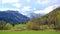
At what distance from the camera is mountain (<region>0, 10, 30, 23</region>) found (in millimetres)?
2410

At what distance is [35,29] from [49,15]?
354mm

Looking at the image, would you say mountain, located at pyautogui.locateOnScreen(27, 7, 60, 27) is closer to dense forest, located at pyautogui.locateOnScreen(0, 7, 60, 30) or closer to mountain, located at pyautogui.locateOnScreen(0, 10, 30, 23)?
dense forest, located at pyautogui.locateOnScreen(0, 7, 60, 30)

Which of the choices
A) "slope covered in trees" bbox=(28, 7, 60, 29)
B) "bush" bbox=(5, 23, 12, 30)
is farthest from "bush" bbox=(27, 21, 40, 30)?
"bush" bbox=(5, 23, 12, 30)

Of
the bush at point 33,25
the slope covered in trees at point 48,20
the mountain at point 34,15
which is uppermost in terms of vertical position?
the mountain at point 34,15

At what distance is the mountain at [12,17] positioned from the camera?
7.91 feet

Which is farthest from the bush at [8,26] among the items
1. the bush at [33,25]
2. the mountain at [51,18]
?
the mountain at [51,18]

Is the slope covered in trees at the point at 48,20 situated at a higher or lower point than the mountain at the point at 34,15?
lower

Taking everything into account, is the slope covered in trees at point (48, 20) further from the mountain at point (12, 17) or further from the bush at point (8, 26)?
the bush at point (8, 26)

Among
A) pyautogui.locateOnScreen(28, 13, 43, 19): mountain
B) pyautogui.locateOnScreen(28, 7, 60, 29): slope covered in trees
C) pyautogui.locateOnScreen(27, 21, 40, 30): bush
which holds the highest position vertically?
pyautogui.locateOnScreen(28, 13, 43, 19): mountain

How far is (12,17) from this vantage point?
Answer: 2430 mm

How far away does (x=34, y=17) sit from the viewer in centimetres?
242

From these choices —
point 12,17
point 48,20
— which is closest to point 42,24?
point 48,20

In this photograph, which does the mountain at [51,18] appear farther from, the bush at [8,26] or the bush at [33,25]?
the bush at [8,26]

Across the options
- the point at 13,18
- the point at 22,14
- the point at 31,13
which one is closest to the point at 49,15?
the point at 31,13
